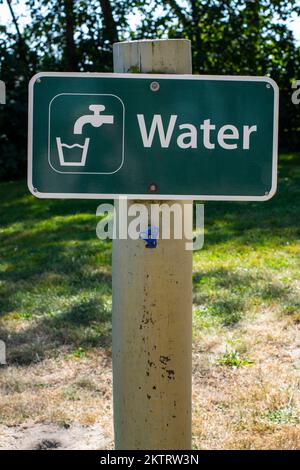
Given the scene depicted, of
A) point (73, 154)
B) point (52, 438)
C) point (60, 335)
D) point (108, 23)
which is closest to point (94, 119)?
point (73, 154)

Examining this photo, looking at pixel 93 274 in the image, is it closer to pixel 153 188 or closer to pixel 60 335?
pixel 60 335

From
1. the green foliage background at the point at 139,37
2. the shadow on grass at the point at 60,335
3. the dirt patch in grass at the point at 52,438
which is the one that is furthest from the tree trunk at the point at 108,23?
the dirt patch in grass at the point at 52,438

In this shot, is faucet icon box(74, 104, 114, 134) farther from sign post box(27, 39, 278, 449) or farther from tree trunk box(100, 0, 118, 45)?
tree trunk box(100, 0, 118, 45)

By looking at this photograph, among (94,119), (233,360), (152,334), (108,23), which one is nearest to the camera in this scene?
(94,119)

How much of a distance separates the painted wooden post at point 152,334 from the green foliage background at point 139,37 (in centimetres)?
1088

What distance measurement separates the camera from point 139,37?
13461mm

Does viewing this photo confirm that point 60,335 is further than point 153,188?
Yes

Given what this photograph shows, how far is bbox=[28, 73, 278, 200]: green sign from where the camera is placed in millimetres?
1643

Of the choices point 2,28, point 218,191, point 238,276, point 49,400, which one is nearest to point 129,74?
point 218,191

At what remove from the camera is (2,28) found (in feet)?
43.2

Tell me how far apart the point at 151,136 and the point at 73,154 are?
186 mm

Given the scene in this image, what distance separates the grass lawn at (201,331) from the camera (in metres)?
3.17
